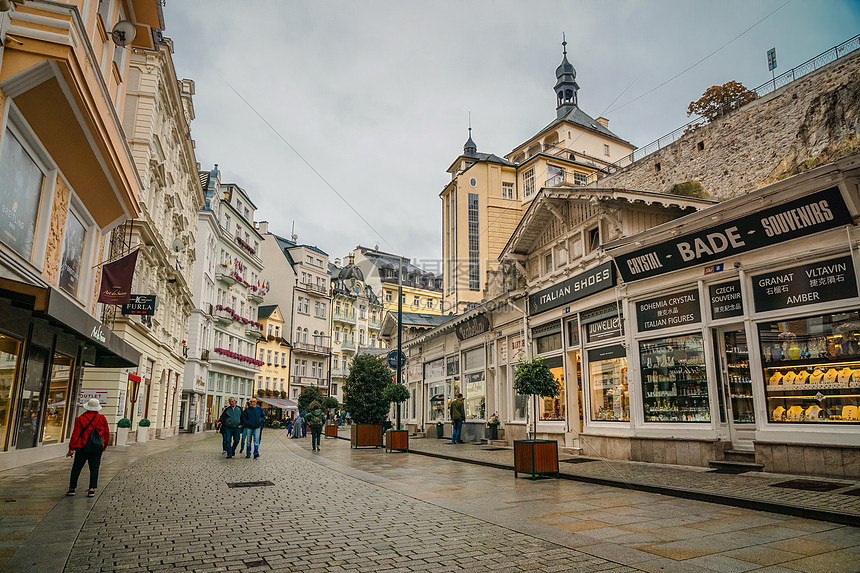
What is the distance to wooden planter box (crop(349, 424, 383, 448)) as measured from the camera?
21239 mm

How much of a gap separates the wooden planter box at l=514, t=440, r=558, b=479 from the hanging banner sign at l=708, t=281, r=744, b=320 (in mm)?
4490

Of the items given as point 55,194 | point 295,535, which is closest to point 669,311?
point 295,535

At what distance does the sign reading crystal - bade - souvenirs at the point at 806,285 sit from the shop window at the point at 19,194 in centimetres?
1344

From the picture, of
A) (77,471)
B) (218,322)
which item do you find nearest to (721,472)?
(77,471)

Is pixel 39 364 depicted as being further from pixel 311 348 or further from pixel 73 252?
pixel 311 348

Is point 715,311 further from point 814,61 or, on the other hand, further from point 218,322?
point 218,322

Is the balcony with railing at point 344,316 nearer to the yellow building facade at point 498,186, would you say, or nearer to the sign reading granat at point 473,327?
the yellow building facade at point 498,186

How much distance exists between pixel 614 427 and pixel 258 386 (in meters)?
50.8

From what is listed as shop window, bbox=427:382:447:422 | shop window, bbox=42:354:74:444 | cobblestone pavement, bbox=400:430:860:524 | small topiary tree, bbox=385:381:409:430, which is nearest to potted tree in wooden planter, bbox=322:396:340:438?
shop window, bbox=427:382:447:422

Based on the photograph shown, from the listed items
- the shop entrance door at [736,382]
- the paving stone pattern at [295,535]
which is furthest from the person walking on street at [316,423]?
the shop entrance door at [736,382]

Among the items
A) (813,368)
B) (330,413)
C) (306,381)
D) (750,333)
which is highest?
(306,381)

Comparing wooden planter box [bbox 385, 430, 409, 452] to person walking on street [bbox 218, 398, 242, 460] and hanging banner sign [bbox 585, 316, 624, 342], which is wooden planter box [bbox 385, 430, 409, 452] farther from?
hanging banner sign [bbox 585, 316, 624, 342]

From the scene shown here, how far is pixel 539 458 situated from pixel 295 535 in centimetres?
629

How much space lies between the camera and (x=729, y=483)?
9.28 metres
